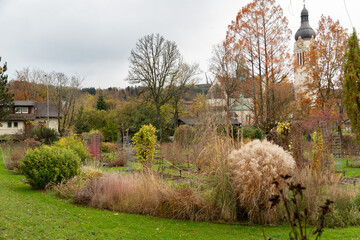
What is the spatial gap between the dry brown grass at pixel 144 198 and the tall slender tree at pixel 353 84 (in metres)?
4.35

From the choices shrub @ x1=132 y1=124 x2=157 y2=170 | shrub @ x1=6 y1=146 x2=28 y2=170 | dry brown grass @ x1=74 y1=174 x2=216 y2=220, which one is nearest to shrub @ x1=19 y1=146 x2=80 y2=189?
dry brown grass @ x1=74 y1=174 x2=216 y2=220

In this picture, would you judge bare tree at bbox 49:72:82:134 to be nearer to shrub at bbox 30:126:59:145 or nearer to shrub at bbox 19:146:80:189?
shrub at bbox 30:126:59:145

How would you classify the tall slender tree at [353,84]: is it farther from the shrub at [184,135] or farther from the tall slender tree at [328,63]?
the tall slender tree at [328,63]

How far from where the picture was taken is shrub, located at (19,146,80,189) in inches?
373

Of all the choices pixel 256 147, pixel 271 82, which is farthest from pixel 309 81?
pixel 256 147

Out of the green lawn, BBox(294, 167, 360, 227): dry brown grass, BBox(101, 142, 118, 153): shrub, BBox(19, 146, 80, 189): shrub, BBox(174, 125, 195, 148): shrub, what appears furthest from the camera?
BBox(101, 142, 118, 153): shrub

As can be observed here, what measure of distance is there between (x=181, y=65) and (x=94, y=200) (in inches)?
1122

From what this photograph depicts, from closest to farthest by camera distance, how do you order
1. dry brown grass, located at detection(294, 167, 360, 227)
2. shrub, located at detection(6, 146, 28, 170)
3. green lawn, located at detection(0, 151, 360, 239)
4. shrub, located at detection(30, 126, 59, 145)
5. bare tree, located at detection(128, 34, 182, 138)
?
green lawn, located at detection(0, 151, 360, 239) → dry brown grass, located at detection(294, 167, 360, 227) → shrub, located at detection(6, 146, 28, 170) → shrub, located at detection(30, 126, 59, 145) → bare tree, located at detection(128, 34, 182, 138)

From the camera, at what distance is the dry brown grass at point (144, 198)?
248 inches

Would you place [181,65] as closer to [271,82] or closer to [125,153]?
[271,82]

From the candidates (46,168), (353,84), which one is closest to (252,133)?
(353,84)

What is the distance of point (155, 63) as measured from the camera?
31.9 metres

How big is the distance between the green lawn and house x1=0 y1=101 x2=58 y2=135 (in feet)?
105

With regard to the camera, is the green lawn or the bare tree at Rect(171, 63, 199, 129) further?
the bare tree at Rect(171, 63, 199, 129)
